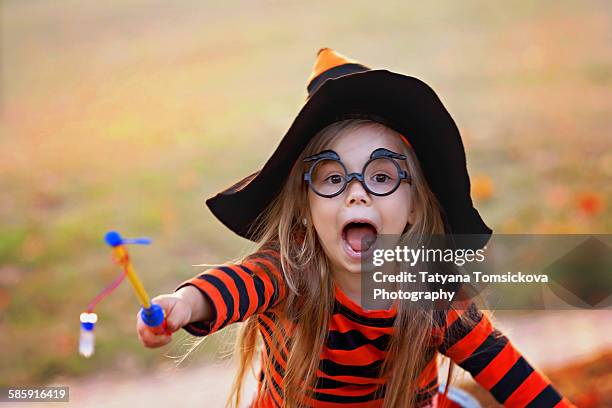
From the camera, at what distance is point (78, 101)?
5555 millimetres

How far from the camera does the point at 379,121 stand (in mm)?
1948

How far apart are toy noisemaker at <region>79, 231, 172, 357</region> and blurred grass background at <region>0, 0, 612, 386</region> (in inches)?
67.7

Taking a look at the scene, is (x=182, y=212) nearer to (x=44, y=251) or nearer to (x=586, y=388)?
(x=44, y=251)

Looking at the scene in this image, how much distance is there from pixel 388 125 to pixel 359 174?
0.16 meters

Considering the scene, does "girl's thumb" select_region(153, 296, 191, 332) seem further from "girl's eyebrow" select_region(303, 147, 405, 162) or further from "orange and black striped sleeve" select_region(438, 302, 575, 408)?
"orange and black striped sleeve" select_region(438, 302, 575, 408)

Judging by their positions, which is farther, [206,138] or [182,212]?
[206,138]

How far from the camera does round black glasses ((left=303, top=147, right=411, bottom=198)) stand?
189 cm

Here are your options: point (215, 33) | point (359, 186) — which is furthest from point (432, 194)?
point (215, 33)

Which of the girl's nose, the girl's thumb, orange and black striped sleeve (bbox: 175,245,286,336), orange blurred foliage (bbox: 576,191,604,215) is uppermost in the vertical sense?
orange blurred foliage (bbox: 576,191,604,215)

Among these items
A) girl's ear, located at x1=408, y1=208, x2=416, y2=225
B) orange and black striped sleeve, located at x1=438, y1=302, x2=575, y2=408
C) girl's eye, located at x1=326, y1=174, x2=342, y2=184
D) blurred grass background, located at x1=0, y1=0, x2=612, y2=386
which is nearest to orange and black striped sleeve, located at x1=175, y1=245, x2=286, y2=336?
girl's eye, located at x1=326, y1=174, x2=342, y2=184

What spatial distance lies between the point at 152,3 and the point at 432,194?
5372 millimetres

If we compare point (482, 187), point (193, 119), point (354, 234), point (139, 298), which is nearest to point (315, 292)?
point (354, 234)

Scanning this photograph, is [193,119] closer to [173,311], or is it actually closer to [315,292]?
[315,292]

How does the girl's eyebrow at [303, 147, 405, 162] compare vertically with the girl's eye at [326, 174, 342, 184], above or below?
above
